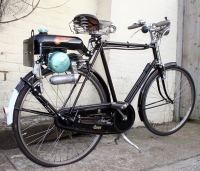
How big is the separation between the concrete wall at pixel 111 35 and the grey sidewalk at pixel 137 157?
2.27 ft

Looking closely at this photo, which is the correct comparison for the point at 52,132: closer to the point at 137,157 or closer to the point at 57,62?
the point at 137,157

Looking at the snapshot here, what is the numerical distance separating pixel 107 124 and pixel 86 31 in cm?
90

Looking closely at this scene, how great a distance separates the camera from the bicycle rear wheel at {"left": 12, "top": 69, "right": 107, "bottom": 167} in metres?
2.18

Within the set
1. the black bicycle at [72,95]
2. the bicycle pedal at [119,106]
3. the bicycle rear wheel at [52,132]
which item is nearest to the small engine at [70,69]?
the black bicycle at [72,95]

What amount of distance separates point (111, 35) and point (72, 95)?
1218 mm

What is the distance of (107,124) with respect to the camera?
242cm

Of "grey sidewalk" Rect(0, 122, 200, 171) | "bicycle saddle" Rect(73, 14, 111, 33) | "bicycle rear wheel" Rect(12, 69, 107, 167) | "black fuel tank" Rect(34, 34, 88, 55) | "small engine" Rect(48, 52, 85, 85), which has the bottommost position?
"grey sidewalk" Rect(0, 122, 200, 171)

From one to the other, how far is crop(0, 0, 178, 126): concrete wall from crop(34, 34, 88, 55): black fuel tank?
1024 millimetres

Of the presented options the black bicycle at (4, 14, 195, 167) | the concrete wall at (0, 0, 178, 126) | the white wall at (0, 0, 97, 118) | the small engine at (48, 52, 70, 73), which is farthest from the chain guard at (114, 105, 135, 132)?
the white wall at (0, 0, 97, 118)

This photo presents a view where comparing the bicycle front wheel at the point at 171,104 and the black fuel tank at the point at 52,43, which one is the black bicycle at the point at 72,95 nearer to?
the black fuel tank at the point at 52,43

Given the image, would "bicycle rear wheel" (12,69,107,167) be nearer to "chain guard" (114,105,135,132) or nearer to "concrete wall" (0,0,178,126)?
"chain guard" (114,105,135,132)

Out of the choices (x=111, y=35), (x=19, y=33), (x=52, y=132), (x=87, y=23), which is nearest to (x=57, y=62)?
(x=87, y=23)

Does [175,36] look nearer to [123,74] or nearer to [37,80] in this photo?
[123,74]

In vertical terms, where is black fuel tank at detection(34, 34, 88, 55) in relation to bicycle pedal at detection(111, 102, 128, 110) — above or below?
above
